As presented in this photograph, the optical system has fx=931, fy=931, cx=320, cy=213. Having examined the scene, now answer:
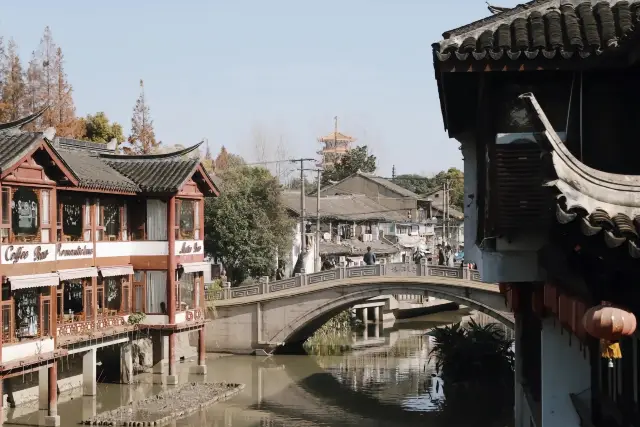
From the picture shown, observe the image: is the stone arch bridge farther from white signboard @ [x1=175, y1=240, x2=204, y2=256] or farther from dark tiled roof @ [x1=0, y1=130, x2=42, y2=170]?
dark tiled roof @ [x1=0, y1=130, x2=42, y2=170]

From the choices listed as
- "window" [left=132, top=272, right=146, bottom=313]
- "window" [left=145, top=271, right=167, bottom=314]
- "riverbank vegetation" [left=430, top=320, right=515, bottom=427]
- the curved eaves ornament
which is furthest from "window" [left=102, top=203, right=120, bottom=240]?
the curved eaves ornament

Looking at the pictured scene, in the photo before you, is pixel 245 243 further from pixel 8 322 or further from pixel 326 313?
pixel 8 322

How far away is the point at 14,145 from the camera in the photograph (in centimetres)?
1984

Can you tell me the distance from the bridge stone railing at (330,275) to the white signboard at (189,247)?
442 centimetres

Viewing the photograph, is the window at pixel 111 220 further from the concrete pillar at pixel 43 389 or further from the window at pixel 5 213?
the window at pixel 5 213

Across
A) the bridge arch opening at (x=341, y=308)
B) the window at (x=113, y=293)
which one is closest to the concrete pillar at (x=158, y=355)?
the window at (x=113, y=293)

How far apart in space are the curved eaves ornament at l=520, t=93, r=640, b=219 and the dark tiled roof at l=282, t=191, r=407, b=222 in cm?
4009

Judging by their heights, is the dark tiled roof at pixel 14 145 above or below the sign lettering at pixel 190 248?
above

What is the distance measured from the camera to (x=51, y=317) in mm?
21062

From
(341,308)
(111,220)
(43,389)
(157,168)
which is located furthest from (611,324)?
(341,308)

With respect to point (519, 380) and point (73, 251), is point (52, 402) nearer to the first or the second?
point (73, 251)

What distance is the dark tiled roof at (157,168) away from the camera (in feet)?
87.0

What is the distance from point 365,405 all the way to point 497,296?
716cm

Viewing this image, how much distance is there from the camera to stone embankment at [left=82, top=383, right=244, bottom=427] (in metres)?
21.8
